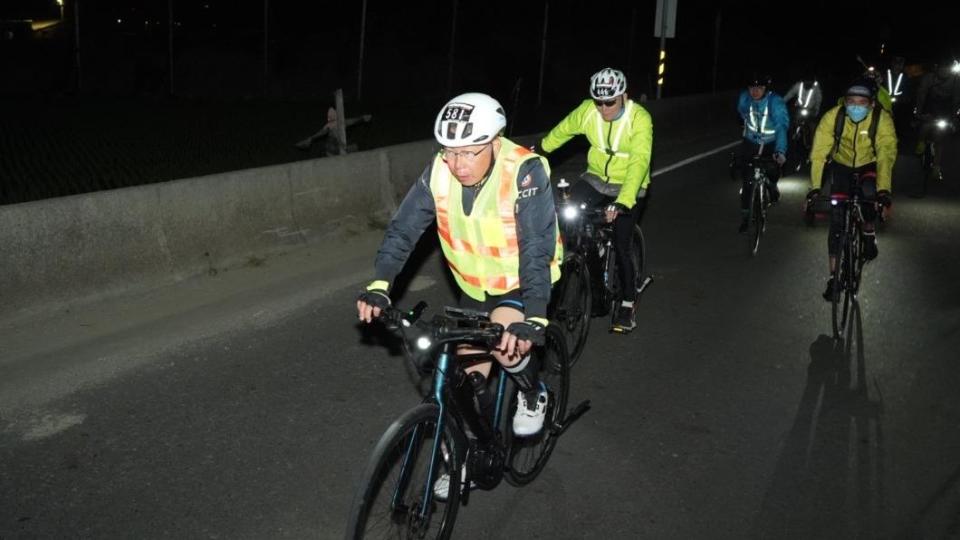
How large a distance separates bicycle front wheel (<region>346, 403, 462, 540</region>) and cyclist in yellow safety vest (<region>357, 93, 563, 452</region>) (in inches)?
16.8

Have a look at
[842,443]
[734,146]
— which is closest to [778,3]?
[734,146]

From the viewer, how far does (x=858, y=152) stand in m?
8.44

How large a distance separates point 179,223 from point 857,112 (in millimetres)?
5930

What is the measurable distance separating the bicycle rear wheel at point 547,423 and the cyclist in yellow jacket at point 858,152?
3.63 metres

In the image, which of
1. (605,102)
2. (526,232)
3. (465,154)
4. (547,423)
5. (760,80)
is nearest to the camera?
(465,154)

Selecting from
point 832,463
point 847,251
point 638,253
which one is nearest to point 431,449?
point 832,463

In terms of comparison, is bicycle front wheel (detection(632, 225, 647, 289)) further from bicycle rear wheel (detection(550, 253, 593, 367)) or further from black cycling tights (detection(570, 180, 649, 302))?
bicycle rear wheel (detection(550, 253, 593, 367))

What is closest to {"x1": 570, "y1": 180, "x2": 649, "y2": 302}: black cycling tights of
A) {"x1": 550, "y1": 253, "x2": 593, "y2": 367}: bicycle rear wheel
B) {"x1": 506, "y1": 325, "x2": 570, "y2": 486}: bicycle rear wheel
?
{"x1": 550, "y1": 253, "x2": 593, "y2": 367}: bicycle rear wheel

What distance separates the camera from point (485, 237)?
14.5 feet

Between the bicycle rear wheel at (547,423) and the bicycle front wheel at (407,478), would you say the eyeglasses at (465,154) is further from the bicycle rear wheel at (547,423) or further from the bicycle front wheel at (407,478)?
the bicycle rear wheel at (547,423)

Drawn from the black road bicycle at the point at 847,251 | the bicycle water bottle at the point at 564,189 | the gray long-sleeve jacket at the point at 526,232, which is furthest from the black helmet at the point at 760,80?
the gray long-sleeve jacket at the point at 526,232

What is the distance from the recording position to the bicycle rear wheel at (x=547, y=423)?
5078mm

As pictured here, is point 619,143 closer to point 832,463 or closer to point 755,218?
point 832,463

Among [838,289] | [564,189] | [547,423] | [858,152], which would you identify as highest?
[858,152]
